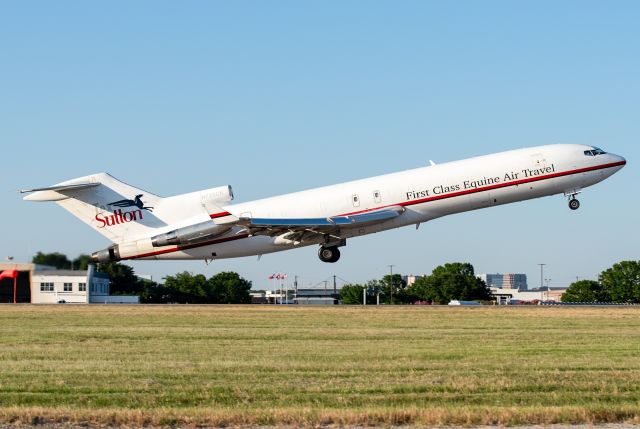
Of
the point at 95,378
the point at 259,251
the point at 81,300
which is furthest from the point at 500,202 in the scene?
the point at 81,300

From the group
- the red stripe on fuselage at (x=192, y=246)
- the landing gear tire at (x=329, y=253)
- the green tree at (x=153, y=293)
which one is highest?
the red stripe on fuselage at (x=192, y=246)

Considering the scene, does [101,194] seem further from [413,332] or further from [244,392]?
[244,392]

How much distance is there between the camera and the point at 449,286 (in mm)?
A: 136750

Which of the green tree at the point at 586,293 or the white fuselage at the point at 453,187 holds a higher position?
the white fuselage at the point at 453,187

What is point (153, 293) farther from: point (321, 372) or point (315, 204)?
point (321, 372)

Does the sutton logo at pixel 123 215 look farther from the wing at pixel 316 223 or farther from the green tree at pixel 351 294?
the green tree at pixel 351 294

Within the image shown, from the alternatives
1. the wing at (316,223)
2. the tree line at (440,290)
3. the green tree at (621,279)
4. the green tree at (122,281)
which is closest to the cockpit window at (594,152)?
the wing at (316,223)

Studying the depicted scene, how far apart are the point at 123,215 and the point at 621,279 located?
111623 millimetres

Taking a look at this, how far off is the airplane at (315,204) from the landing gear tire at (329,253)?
0.16 ft

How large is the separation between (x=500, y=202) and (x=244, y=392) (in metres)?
28.0

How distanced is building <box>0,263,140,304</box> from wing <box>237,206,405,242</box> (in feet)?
93.8

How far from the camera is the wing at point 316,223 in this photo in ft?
144

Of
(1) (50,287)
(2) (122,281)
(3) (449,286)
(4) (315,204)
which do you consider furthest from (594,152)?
(3) (449,286)

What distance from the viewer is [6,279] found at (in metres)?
74.2
